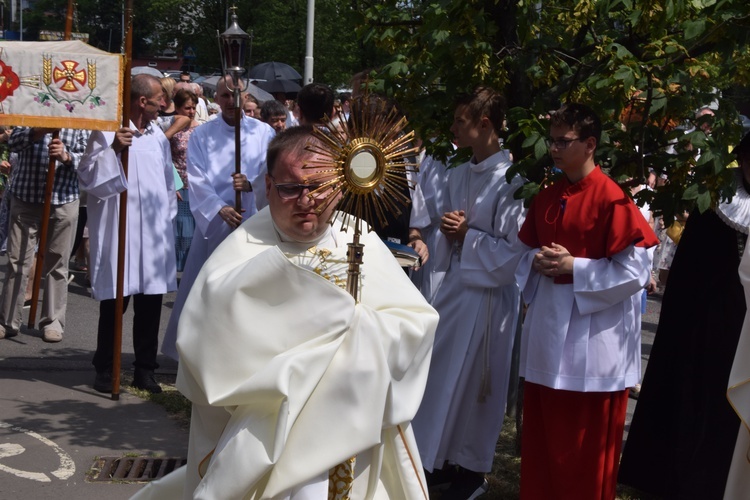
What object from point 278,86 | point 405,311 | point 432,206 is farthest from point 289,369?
point 278,86

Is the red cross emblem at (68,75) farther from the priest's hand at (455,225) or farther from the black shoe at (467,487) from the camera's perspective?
the black shoe at (467,487)

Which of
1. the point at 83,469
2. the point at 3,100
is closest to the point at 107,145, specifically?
the point at 3,100

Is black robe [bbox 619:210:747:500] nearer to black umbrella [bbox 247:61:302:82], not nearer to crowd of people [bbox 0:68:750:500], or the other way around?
crowd of people [bbox 0:68:750:500]

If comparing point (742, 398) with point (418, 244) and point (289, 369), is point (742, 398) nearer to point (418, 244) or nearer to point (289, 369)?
→ point (289, 369)

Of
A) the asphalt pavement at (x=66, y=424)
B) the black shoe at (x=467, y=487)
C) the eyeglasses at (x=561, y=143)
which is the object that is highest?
the eyeglasses at (x=561, y=143)

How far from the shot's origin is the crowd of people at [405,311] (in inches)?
120

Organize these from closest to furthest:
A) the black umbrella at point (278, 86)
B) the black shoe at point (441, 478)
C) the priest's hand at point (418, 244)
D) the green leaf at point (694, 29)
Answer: the green leaf at point (694, 29) → the priest's hand at point (418, 244) → the black shoe at point (441, 478) → the black umbrella at point (278, 86)

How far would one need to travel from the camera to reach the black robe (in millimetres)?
5242

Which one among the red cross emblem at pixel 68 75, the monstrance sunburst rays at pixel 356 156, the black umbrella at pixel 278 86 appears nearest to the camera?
the monstrance sunburst rays at pixel 356 156

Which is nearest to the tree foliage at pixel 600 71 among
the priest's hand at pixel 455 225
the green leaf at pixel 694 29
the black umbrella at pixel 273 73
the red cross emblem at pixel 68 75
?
the green leaf at pixel 694 29

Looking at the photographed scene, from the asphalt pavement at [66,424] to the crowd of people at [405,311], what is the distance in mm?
298

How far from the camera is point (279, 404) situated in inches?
119

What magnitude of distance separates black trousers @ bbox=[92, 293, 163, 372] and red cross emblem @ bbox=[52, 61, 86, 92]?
4.76ft

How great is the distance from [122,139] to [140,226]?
2.44 ft
